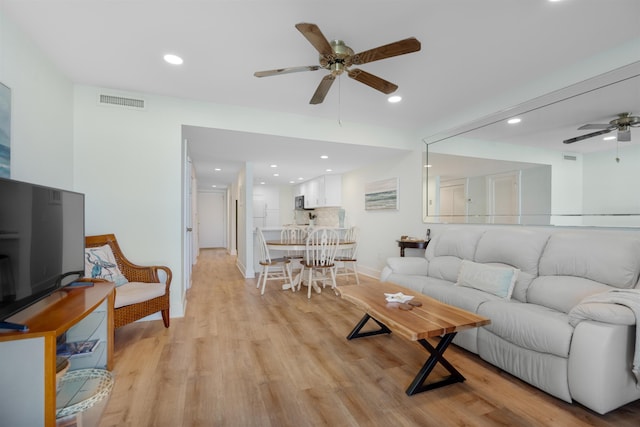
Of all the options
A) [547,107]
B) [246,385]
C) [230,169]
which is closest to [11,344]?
[246,385]

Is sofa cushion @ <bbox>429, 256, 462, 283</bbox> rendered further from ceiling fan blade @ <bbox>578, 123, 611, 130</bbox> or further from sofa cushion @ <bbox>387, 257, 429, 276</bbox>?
ceiling fan blade @ <bbox>578, 123, 611, 130</bbox>

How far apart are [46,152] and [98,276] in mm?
1148

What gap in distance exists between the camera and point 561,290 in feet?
6.97

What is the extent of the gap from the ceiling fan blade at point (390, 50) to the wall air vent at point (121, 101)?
8.07 feet

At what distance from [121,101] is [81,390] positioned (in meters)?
2.70

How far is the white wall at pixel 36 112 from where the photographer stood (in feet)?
6.24

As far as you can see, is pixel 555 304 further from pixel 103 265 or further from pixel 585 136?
pixel 103 265

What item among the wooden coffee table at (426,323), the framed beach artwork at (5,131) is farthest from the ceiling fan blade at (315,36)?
the framed beach artwork at (5,131)

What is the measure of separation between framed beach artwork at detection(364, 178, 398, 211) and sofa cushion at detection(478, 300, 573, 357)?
2.85 metres

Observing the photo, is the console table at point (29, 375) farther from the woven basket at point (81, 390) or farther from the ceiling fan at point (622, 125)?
the ceiling fan at point (622, 125)

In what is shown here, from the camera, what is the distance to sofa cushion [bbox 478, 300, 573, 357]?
1708 millimetres

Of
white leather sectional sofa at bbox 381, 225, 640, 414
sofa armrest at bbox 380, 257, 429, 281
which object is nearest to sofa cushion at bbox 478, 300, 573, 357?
white leather sectional sofa at bbox 381, 225, 640, 414

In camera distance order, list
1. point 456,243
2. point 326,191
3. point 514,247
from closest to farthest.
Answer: point 514,247 → point 456,243 → point 326,191

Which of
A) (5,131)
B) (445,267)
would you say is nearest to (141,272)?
(5,131)
